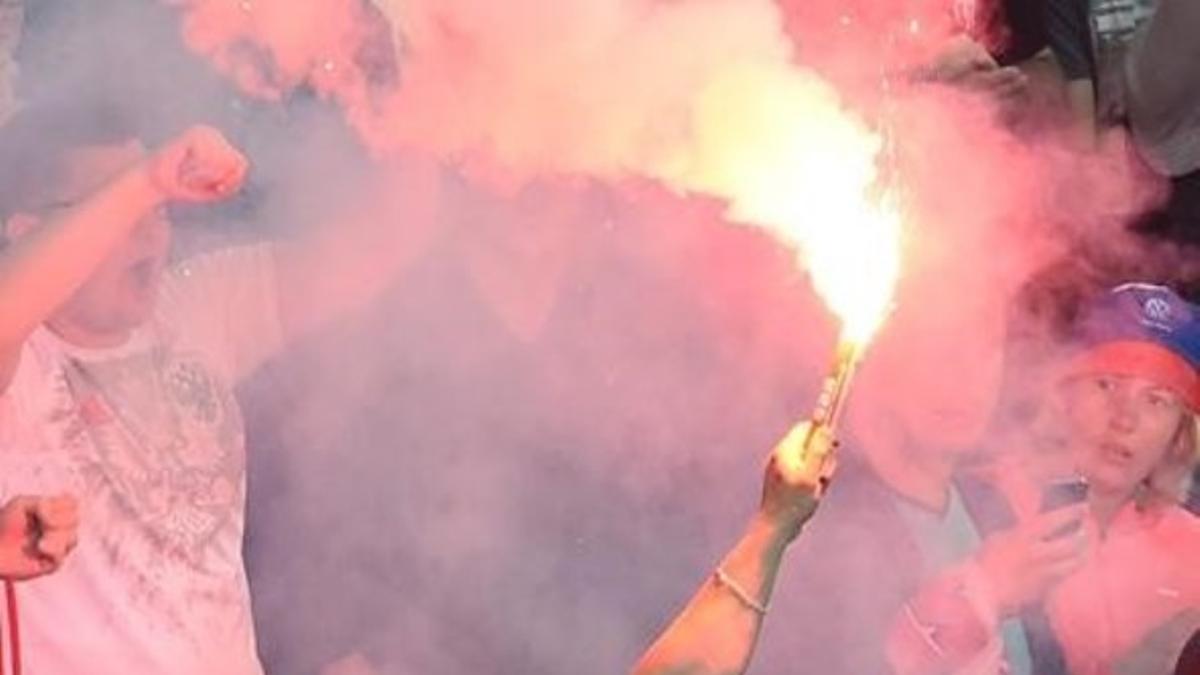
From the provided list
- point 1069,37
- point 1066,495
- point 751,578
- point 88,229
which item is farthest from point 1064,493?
point 88,229

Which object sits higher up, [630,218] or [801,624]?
[630,218]

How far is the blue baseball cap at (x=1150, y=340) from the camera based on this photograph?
11.9 ft

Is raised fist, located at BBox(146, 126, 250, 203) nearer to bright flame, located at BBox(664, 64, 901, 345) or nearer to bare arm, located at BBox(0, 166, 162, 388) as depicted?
bare arm, located at BBox(0, 166, 162, 388)

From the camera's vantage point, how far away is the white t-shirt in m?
3.15

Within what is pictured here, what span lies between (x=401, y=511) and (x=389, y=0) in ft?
2.88

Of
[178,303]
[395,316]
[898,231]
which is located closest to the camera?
[898,231]

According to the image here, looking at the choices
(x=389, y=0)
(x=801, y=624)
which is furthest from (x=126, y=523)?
(x=801, y=624)

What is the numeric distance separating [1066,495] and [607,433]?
2.62ft

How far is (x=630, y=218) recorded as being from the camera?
367 centimetres

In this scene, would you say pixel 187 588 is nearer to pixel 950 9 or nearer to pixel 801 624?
pixel 801 624

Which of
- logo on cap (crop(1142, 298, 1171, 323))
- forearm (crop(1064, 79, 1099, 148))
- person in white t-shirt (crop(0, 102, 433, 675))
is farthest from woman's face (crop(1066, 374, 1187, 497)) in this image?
person in white t-shirt (crop(0, 102, 433, 675))

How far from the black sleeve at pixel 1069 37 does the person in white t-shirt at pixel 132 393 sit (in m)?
1.48

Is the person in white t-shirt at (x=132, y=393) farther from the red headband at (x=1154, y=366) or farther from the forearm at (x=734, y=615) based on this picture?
the red headband at (x=1154, y=366)

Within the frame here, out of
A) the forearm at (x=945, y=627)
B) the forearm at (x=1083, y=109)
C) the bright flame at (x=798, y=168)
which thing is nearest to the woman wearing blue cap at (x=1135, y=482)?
the forearm at (x=945, y=627)
